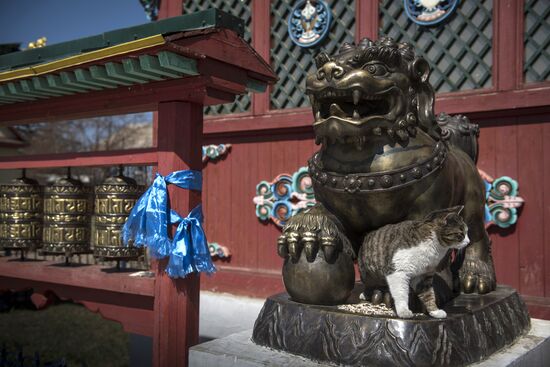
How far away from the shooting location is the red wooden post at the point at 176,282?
2674 millimetres

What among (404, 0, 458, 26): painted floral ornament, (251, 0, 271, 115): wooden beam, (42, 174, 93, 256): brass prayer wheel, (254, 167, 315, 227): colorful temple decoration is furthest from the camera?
(251, 0, 271, 115): wooden beam

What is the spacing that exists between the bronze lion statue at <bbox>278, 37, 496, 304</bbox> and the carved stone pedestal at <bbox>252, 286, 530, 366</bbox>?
12 centimetres

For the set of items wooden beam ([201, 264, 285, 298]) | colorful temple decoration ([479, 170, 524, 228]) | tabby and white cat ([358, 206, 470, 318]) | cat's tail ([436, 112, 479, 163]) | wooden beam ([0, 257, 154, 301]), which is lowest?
wooden beam ([201, 264, 285, 298])

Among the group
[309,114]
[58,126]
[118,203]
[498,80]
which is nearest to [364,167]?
[118,203]

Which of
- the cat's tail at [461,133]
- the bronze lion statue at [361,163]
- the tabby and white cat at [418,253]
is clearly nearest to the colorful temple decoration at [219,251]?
the cat's tail at [461,133]

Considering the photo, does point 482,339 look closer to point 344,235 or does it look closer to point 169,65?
point 344,235

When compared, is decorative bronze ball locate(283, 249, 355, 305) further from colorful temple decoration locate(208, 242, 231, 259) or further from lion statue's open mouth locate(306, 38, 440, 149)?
colorful temple decoration locate(208, 242, 231, 259)

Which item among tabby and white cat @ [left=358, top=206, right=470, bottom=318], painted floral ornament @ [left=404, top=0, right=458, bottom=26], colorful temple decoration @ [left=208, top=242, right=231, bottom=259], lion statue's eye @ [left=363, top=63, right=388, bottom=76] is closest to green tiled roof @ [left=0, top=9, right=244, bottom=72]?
lion statue's eye @ [left=363, top=63, right=388, bottom=76]

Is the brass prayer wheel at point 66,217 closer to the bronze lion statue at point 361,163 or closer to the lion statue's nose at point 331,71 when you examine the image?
the bronze lion statue at point 361,163

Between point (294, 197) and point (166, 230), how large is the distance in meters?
2.85

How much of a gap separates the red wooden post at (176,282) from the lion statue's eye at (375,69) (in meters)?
1.10

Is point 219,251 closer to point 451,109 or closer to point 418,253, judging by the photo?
point 451,109

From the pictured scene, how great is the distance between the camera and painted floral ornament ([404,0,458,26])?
4.62m

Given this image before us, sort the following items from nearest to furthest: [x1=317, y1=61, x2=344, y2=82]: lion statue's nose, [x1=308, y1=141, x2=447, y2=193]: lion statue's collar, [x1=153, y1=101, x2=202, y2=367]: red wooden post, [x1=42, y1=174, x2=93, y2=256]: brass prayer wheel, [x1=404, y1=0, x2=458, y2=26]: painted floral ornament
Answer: [x1=317, y1=61, x2=344, y2=82]: lion statue's nose
[x1=308, y1=141, x2=447, y2=193]: lion statue's collar
[x1=153, y1=101, x2=202, y2=367]: red wooden post
[x1=42, y1=174, x2=93, y2=256]: brass prayer wheel
[x1=404, y1=0, x2=458, y2=26]: painted floral ornament
